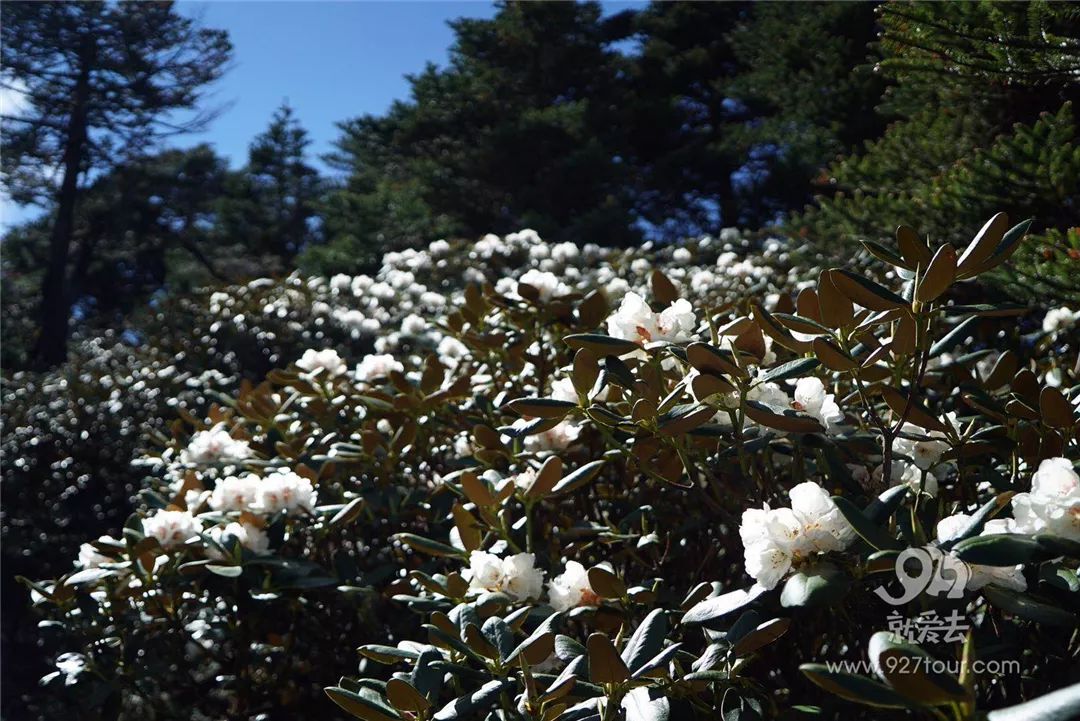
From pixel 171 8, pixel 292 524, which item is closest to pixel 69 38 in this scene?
pixel 171 8

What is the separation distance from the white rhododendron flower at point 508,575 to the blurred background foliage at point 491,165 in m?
1.69

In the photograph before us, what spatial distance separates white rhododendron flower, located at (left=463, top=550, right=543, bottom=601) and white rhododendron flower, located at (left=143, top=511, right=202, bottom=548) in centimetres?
75

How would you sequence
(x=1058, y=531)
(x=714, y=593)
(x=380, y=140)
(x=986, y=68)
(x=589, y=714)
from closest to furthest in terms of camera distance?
(x=1058, y=531), (x=589, y=714), (x=714, y=593), (x=986, y=68), (x=380, y=140)

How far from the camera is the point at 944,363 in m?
1.90

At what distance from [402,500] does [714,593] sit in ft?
3.39

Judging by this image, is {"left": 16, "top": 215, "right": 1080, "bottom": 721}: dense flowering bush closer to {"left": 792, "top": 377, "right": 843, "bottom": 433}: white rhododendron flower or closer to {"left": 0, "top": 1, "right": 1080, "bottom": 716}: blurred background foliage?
A: {"left": 792, "top": 377, "right": 843, "bottom": 433}: white rhododendron flower

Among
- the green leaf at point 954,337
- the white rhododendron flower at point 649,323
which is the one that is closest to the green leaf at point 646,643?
the white rhododendron flower at point 649,323

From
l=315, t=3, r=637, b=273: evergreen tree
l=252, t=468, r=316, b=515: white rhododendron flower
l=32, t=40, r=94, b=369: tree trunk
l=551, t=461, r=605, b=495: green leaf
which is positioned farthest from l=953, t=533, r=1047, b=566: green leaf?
l=32, t=40, r=94, b=369: tree trunk

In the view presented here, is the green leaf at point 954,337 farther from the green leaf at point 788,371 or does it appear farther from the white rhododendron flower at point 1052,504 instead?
the white rhododendron flower at point 1052,504

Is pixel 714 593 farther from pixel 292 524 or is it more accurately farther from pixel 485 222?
pixel 485 222

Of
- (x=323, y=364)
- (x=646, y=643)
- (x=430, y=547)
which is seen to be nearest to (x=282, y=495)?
(x=430, y=547)

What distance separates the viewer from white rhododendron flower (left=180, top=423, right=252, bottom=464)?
251cm

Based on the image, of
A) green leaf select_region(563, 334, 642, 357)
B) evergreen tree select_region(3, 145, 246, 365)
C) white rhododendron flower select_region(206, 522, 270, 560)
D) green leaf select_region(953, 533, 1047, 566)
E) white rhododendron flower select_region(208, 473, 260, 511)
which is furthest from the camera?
evergreen tree select_region(3, 145, 246, 365)

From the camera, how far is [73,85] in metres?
14.8
